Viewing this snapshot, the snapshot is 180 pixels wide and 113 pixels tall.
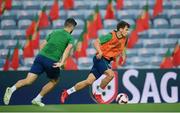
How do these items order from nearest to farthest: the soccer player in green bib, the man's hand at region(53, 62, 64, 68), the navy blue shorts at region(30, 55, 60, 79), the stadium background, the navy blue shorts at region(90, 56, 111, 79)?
the man's hand at region(53, 62, 64, 68), the soccer player in green bib, the navy blue shorts at region(30, 55, 60, 79), the navy blue shorts at region(90, 56, 111, 79), the stadium background

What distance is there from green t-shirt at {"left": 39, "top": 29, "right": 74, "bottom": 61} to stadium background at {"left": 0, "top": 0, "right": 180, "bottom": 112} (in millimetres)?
4613

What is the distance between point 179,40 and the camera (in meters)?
14.5

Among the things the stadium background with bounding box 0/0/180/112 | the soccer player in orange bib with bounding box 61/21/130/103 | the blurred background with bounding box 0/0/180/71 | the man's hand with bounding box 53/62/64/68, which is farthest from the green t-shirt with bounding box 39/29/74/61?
the blurred background with bounding box 0/0/180/71

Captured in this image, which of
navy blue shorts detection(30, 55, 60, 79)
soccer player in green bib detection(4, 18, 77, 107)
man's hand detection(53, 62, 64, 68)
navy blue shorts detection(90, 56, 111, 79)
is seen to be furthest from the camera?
navy blue shorts detection(90, 56, 111, 79)

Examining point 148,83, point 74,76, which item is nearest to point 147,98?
point 148,83

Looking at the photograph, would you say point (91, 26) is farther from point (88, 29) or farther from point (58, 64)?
point (58, 64)

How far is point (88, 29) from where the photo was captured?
14547 millimetres

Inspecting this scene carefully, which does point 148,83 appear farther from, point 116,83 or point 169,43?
point 169,43

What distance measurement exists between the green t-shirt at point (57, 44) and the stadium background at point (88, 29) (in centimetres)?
461

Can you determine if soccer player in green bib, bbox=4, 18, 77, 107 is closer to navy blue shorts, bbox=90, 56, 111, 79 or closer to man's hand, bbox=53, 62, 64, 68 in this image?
man's hand, bbox=53, 62, 64, 68

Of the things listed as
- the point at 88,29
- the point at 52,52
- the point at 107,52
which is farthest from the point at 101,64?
the point at 88,29

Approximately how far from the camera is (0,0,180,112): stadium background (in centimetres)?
1385

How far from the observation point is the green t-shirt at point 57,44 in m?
8.52

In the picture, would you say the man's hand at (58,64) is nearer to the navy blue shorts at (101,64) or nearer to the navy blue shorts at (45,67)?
the navy blue shorts at (45,67)
